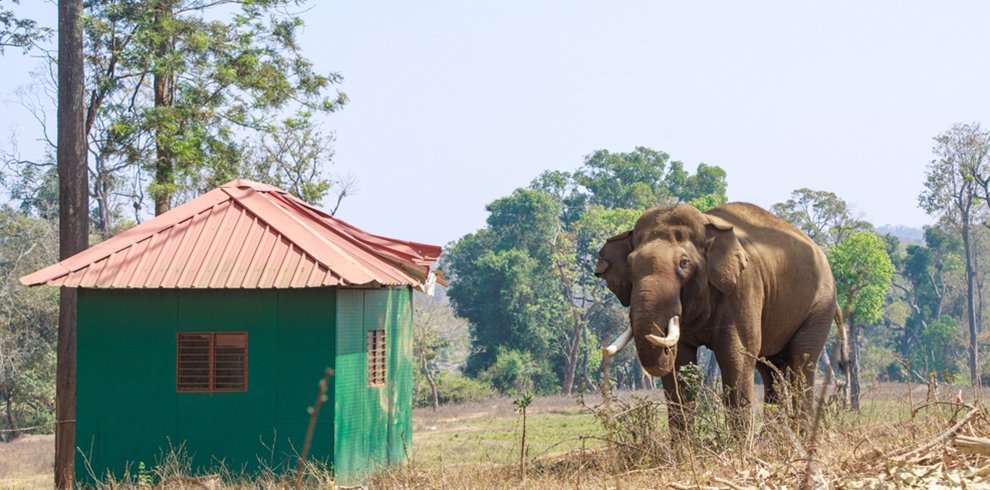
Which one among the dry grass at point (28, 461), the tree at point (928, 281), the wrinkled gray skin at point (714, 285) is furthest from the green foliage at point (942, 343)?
the wrinkled gray skin at point (714, 285)

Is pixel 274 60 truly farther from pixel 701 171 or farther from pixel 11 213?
pixel 701 171

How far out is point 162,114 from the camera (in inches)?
918

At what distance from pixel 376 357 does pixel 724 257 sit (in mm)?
5278

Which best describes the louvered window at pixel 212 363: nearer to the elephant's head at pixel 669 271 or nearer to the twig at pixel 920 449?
the elephant's head at pixel 669 271

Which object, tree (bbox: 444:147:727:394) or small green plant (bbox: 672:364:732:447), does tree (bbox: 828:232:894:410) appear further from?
small green plant (bbox: 672:364:732:447)

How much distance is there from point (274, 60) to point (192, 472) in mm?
13614

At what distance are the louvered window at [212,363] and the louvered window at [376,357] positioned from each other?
1.80m

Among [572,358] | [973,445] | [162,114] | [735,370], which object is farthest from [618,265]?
[572,358]

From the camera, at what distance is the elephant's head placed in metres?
12.0

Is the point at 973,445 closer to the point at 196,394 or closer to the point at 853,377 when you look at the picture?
the point at 853,377

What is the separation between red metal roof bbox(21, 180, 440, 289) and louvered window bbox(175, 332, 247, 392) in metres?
0.78

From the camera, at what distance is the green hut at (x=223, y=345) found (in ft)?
47.0

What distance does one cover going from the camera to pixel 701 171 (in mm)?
72812

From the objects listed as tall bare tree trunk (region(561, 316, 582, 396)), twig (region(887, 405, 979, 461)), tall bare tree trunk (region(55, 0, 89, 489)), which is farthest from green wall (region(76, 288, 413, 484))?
tall bare tree trunk (region(561, 316, 582, 396))
